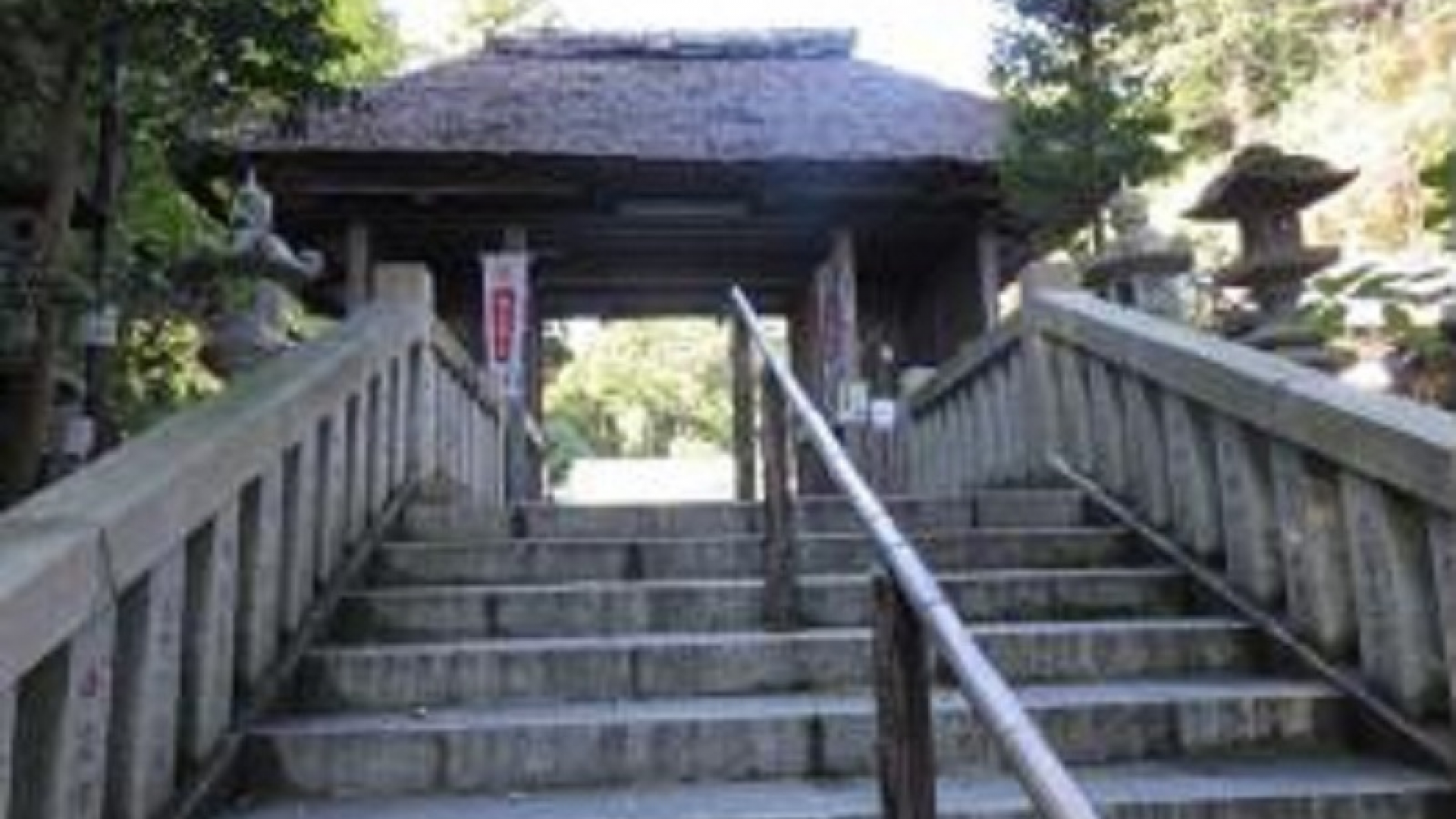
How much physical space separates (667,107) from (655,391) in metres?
22.7

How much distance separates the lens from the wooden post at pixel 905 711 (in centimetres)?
235

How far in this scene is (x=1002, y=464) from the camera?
297 inches

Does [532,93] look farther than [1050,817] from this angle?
Yes

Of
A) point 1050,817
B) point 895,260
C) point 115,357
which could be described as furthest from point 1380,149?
point 1050,817

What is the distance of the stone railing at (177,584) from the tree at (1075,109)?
21.4ft

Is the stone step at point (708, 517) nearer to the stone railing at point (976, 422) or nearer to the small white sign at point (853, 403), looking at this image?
the stone railing at point (976, 422)

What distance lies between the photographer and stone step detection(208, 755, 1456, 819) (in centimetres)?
356

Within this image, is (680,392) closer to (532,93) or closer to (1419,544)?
(532,93)

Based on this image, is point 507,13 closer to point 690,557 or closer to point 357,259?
point 357,259

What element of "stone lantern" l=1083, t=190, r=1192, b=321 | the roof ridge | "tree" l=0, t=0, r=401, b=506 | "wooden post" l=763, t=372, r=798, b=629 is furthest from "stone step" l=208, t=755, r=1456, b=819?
the roof ridge

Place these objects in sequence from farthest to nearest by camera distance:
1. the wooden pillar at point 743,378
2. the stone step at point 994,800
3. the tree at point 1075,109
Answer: the tree at point 1075,109
the wooden pillar at point 743,378
the stone step at point 994,800

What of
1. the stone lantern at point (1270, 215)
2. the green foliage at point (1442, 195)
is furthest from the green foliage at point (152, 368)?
the green foliage at point (1442, 195)

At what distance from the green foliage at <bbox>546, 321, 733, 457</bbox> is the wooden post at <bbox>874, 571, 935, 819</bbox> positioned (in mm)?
33459

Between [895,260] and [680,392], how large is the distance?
864 inches
